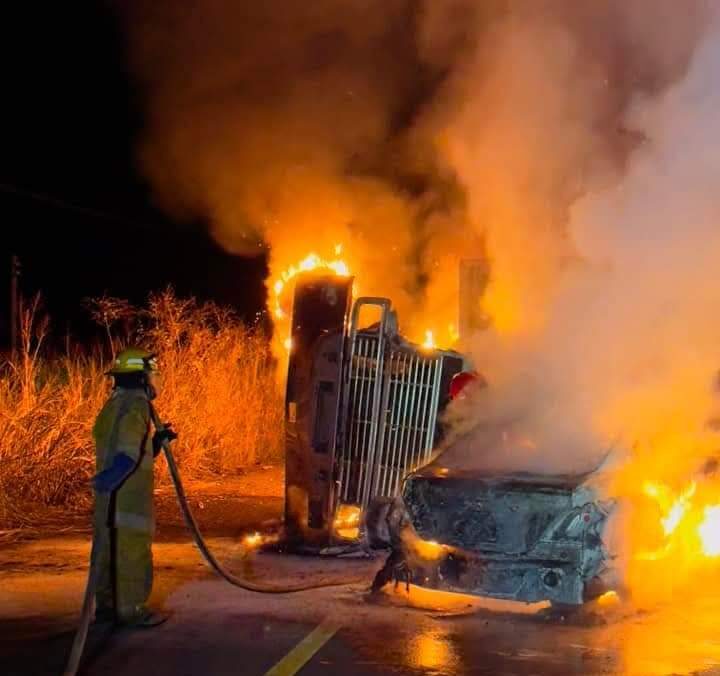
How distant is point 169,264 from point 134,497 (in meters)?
28.5

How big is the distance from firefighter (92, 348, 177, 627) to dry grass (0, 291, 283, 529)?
10.6 ft

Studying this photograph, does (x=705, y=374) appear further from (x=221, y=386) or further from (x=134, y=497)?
(x=221, y=386)

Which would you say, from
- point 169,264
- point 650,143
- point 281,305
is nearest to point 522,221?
point 650,143

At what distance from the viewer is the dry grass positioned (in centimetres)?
936

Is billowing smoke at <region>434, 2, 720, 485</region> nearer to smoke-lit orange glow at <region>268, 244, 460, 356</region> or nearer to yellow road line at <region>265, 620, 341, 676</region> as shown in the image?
yellow road line at <region>265, 620, 341, 676</region>

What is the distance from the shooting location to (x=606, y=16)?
26.2 feet

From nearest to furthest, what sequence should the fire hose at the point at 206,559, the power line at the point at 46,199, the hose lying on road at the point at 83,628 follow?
the hose lying on road at the point at 83,628
the fire hose at the point at 206,559
the power line at the point at 46,199

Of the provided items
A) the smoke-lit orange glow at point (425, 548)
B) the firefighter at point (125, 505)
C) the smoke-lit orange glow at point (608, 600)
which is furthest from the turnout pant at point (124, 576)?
the smoke-lit orange glow at point (608, 600)

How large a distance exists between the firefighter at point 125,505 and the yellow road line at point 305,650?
862 mm

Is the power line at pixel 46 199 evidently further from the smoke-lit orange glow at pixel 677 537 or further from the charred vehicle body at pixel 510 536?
the smoke-lit orange glow at pixel 677 537

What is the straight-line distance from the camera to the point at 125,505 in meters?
5.69

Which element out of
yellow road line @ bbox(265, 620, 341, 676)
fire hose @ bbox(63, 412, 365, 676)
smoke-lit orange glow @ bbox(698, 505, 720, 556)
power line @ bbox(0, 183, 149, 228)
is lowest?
yellow road line @ bbox(265, 620, 341, 676)

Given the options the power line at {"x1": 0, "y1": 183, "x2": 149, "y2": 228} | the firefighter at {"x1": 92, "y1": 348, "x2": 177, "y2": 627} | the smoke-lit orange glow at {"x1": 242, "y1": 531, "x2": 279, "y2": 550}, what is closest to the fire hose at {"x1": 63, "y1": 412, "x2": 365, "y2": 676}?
the firefighter at {"x1": 92, "y1": 348, "x2": 177, "y2": 627}

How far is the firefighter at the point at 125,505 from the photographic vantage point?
18.5ft
